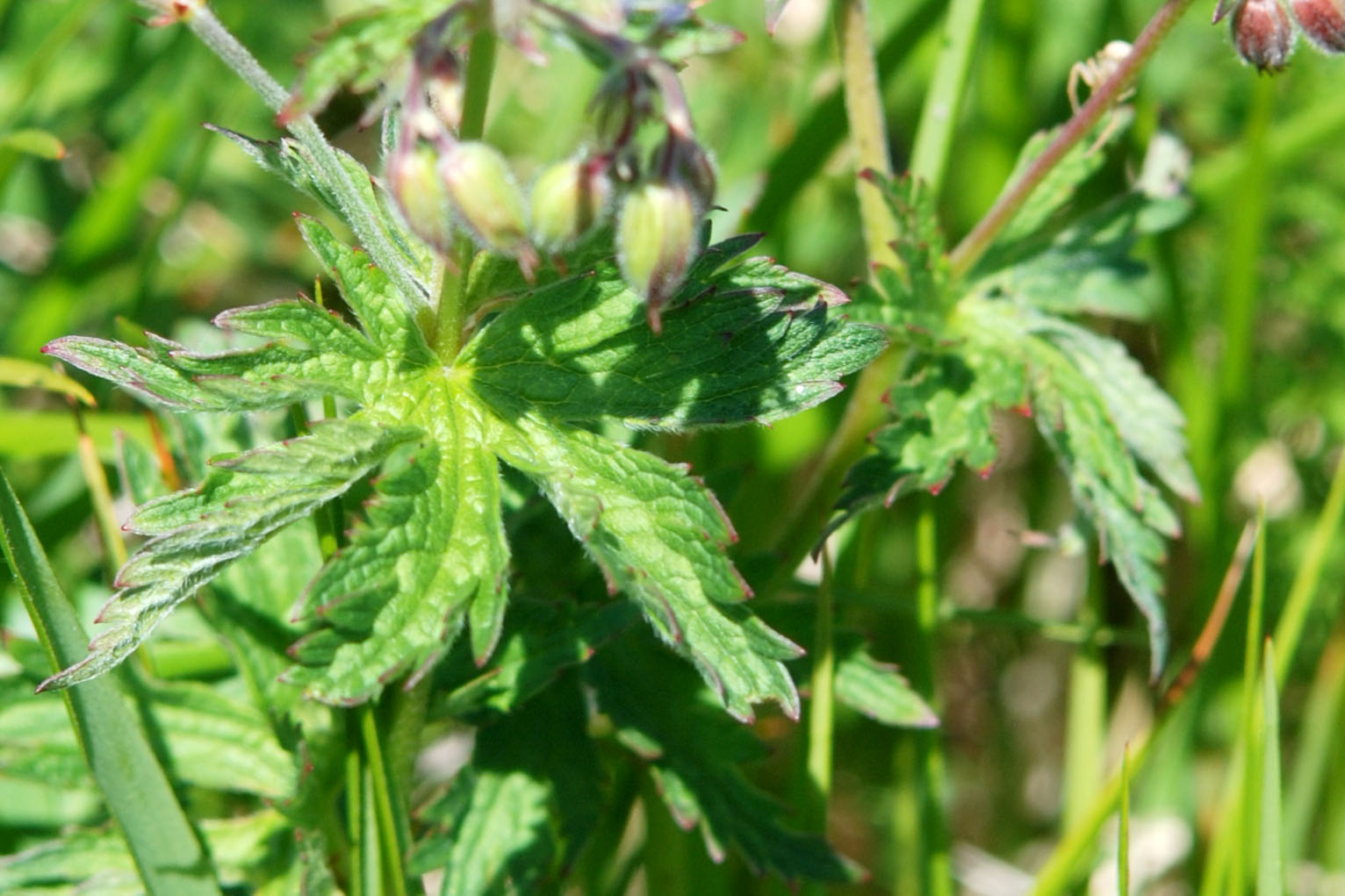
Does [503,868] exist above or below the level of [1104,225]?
below

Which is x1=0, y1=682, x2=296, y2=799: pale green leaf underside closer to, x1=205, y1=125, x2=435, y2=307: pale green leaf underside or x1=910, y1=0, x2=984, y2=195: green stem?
x1=205, y1=125, x2=435, y2=307: pale green leaf underside

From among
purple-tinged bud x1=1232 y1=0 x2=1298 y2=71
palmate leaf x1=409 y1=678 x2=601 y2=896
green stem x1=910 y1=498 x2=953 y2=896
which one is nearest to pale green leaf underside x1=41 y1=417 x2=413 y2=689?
palmate leaf x1=409 y1=678 x2=601 y2=896

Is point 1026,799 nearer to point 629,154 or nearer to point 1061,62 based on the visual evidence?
point 1061,62

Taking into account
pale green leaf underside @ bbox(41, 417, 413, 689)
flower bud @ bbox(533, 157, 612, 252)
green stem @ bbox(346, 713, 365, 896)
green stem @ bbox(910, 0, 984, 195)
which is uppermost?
green stem @ bbox(910, 0, 984, 195)

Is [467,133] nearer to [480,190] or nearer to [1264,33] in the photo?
[480,190]

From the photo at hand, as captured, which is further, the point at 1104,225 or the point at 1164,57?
the point at 1164,57

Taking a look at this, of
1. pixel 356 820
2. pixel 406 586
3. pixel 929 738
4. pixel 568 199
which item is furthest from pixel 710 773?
pixel 568 199

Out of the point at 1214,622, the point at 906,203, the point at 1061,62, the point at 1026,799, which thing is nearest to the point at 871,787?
the point at 1026,799
